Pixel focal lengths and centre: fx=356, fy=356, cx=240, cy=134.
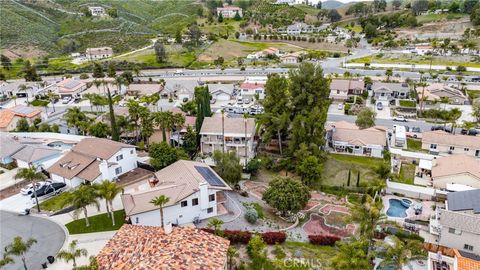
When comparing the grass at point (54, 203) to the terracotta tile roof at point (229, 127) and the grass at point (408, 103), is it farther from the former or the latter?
the grass at point (408, 103)

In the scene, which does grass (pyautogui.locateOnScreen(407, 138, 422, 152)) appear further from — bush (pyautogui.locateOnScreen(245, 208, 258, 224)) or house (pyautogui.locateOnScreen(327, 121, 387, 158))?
bush (pyautogui.locateOnScreen(245, 208, 258, 224))

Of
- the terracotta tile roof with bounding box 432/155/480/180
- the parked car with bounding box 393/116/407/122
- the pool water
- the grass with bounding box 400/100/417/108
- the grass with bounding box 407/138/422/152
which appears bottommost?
the pool water

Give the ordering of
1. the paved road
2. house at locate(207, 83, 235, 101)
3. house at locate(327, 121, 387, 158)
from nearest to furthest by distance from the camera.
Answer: the paved road → house at locate(327, 121, 387, 158) → house at locate(207, 83, 235, 101)

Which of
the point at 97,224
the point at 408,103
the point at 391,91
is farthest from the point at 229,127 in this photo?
the point at 408,103

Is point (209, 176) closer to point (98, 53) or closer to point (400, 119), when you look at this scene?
point (400, 119)

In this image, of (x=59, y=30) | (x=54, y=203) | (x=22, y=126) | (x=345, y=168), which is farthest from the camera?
(x=59, y=30)

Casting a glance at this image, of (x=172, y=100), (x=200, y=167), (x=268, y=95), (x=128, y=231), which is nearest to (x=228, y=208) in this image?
(x=200, y=167)

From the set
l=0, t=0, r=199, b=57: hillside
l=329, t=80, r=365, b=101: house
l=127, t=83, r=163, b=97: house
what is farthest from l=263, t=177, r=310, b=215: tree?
l=0, t=0, r=199, b=57: hillside

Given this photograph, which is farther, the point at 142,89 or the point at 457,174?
the point at 142,89
